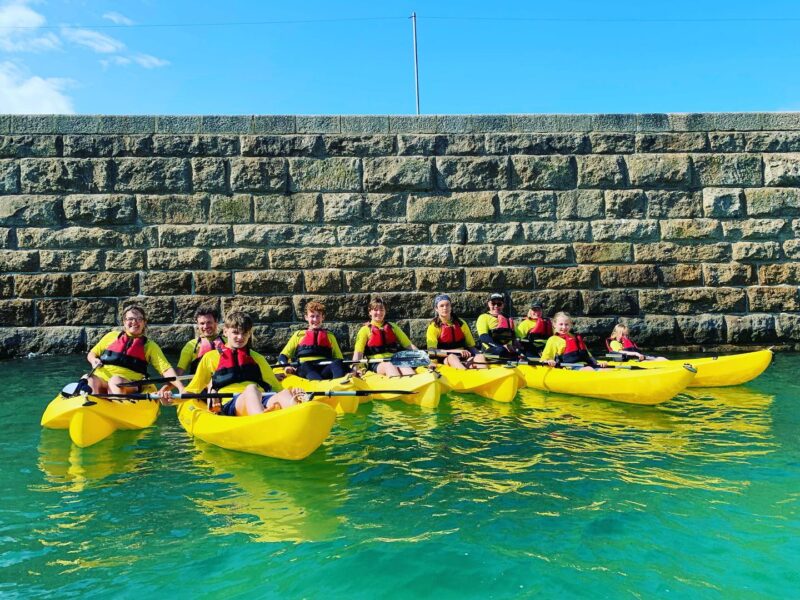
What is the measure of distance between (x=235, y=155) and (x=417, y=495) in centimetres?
665

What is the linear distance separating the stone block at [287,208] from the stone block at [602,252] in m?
3.94

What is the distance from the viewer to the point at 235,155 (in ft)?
29.9

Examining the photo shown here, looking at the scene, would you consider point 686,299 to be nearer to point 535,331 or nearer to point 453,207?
point 535,331

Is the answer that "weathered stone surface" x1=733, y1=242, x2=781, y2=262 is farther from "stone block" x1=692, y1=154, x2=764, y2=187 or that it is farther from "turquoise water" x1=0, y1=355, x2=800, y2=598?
"turquoise water" x1=0, y1=355, x2=800, y2=598

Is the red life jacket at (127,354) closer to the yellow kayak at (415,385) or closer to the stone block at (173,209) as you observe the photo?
the yellow kayak at (415,385)

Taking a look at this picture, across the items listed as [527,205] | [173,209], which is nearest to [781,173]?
[527,205]

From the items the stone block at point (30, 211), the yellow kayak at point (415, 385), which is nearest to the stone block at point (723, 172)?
the yellow kayak at point (415, 385)

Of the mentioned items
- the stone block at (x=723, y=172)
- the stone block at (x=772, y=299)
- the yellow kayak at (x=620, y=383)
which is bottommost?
the yellow kayak at (x=620, y=383)

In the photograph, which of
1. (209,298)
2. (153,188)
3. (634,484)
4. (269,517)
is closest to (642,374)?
(634,484)

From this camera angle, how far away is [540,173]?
9438 millimetres

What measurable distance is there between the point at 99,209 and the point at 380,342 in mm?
4589

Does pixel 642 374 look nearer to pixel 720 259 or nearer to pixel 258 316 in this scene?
pixel 720 259

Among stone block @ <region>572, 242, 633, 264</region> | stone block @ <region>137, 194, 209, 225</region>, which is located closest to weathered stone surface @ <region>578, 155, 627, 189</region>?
stone block @ <region>572, 242, 633, 264</region>

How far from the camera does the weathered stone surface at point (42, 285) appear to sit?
345 inches
